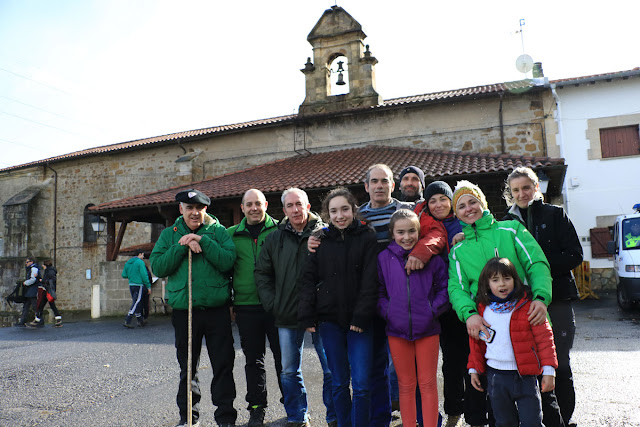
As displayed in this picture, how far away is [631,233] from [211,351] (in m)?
9.04

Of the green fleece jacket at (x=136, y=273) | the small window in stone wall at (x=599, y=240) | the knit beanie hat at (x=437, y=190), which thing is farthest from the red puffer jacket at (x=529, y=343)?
the small window in stone wall at (x=599, y=240)

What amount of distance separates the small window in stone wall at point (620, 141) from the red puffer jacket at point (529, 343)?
13.4m

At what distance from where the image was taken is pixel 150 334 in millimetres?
8758

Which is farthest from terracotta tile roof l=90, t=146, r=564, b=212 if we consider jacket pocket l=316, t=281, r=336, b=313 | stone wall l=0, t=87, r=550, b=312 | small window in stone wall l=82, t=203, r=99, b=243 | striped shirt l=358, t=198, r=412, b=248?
jacket pocket l=316, t=281, r=336, b=313

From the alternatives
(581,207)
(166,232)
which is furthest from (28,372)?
(581,207)

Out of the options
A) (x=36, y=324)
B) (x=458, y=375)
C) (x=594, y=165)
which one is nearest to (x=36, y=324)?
(x=36, y=324)

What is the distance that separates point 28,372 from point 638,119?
51.6 feet

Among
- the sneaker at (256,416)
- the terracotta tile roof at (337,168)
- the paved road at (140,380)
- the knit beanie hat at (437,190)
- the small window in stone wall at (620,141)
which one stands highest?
the small window in stone wall at (620,141)

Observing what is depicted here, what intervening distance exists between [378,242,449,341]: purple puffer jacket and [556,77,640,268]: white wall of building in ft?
40.3

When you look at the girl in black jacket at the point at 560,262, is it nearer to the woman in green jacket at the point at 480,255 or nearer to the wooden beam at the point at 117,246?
the woman in green jacket at the point at 480,255

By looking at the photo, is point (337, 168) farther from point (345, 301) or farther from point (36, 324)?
point (345, 301)

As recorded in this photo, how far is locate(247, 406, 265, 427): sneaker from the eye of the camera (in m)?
3.41

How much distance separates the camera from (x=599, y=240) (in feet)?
42.8

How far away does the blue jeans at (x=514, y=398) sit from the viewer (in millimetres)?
2422
